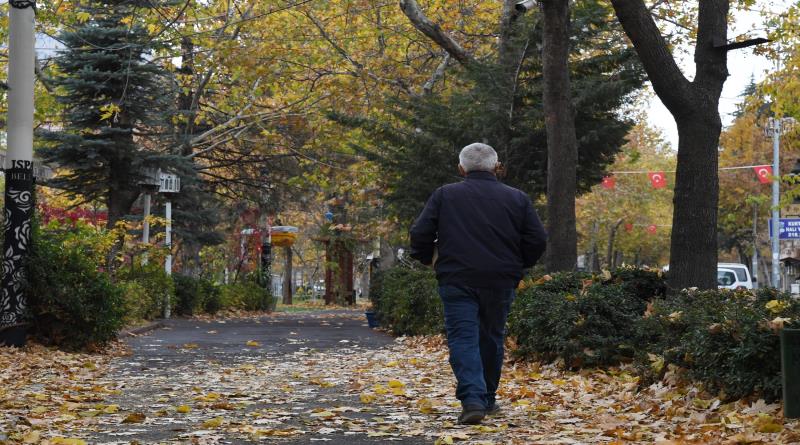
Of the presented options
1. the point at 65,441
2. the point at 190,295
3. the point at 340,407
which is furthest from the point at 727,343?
the point at 190,295

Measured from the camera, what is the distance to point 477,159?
8477 mm

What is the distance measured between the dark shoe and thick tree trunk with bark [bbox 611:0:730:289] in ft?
18.4

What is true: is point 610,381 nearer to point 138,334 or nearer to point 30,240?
point 30,240

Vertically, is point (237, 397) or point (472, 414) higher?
point (472, 414)

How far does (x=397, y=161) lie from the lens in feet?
76.0

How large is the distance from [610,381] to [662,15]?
17454 millimetres

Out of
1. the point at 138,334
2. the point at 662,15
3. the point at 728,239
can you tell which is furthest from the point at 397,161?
the point at 728,239

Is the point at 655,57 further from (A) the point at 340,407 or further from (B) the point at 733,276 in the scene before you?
(B) the point at 733,276

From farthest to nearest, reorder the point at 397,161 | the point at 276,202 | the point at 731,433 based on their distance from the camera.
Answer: the point at 276,202 → the point at 397,161 → the point at 731,433

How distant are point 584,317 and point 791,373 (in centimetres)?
528

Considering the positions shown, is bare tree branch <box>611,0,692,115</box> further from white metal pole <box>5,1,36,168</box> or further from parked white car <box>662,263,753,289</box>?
parked white car <box>662,263,753,289</box>

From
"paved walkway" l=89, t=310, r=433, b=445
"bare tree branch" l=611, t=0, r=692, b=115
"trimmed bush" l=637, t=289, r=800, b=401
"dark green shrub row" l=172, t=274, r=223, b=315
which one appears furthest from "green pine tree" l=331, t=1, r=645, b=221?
"trimmed bush" l=637, t=289, r=800, b=401

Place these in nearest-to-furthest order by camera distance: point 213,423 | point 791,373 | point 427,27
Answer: point 791,373 → point 213,423 → point 427,27

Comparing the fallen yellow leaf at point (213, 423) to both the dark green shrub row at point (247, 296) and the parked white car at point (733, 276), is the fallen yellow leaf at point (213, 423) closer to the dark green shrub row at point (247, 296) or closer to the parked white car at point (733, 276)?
the dark green shrub row at point (247, 296)
